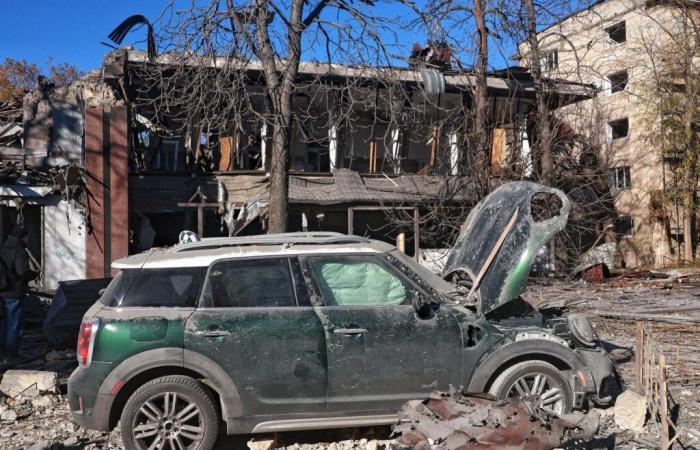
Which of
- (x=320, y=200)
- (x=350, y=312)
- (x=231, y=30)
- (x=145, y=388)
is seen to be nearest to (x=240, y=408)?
(x=145, y=388)

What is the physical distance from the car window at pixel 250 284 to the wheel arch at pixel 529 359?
5.34ft

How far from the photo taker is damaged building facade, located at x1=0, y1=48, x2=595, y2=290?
13297 millimetres

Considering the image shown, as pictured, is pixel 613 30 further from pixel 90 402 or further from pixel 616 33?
pixel 90 402

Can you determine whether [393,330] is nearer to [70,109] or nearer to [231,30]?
[231,30]

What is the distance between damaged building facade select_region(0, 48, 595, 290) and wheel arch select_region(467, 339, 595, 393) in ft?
26.3

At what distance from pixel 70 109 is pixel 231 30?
7.69 m

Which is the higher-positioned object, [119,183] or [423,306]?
[119,183]

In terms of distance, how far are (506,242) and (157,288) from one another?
3011mm

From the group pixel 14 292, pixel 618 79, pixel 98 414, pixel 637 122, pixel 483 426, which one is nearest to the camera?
pixel 483 426

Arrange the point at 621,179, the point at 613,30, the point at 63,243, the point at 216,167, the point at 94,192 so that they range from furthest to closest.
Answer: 1. the point at 613,30
2. the point at 621,179
3. the point at 216,167
4. the point at 63,243
5. the point at 94,192

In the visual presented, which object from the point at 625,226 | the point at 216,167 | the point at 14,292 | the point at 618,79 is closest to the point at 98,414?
the point at 14,292

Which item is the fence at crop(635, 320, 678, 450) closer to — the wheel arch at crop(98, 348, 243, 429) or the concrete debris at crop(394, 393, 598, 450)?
the concrete debris at crop(394, 393, 598, 450)

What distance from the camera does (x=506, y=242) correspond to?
209 inches

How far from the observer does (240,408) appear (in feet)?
15.0
